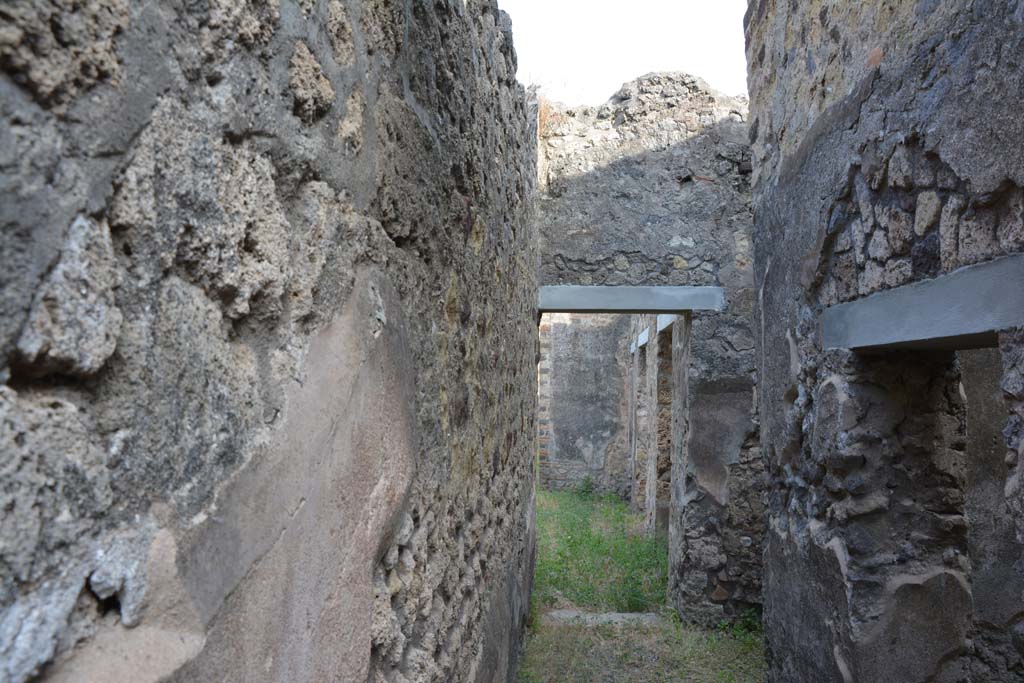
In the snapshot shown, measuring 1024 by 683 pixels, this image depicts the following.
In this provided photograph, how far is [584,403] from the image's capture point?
11.4m

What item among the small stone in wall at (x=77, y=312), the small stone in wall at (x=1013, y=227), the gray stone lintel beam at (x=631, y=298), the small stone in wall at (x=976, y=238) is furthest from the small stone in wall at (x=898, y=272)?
the gray stone lintel beam at (x=631, y=298)

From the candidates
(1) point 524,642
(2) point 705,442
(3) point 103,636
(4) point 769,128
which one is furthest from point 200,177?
(2) point 705,442

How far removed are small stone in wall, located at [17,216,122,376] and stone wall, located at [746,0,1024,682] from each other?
164cm

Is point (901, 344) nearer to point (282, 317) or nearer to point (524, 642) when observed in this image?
point (282, 317)

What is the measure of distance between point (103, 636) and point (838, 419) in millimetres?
2387

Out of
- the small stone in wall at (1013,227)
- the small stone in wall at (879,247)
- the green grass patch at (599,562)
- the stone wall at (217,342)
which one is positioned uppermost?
the small stone in wall at (879,247)

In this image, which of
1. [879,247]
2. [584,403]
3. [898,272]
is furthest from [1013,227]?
[584,403]

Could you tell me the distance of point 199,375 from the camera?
661 mm

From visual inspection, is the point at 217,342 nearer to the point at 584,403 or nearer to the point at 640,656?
the point at 640,656

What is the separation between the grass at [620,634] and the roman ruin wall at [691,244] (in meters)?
0.32

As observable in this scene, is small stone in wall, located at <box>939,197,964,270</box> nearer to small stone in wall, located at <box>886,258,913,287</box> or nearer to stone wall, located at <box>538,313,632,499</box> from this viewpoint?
small stone in wall, located at <box>886,258,913,287</box>

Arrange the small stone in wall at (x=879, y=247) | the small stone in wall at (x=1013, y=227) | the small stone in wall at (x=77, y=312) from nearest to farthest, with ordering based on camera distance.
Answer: the small stone in wall at (x=77, y=312), the small stone in wall at (x=1013, y=227), the small stone in wall at (x=879, y=247)

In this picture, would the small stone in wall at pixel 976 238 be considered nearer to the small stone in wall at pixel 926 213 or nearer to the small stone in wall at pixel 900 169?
the small stone in wall at pixel 926 213

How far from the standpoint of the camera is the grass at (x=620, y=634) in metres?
4.12
